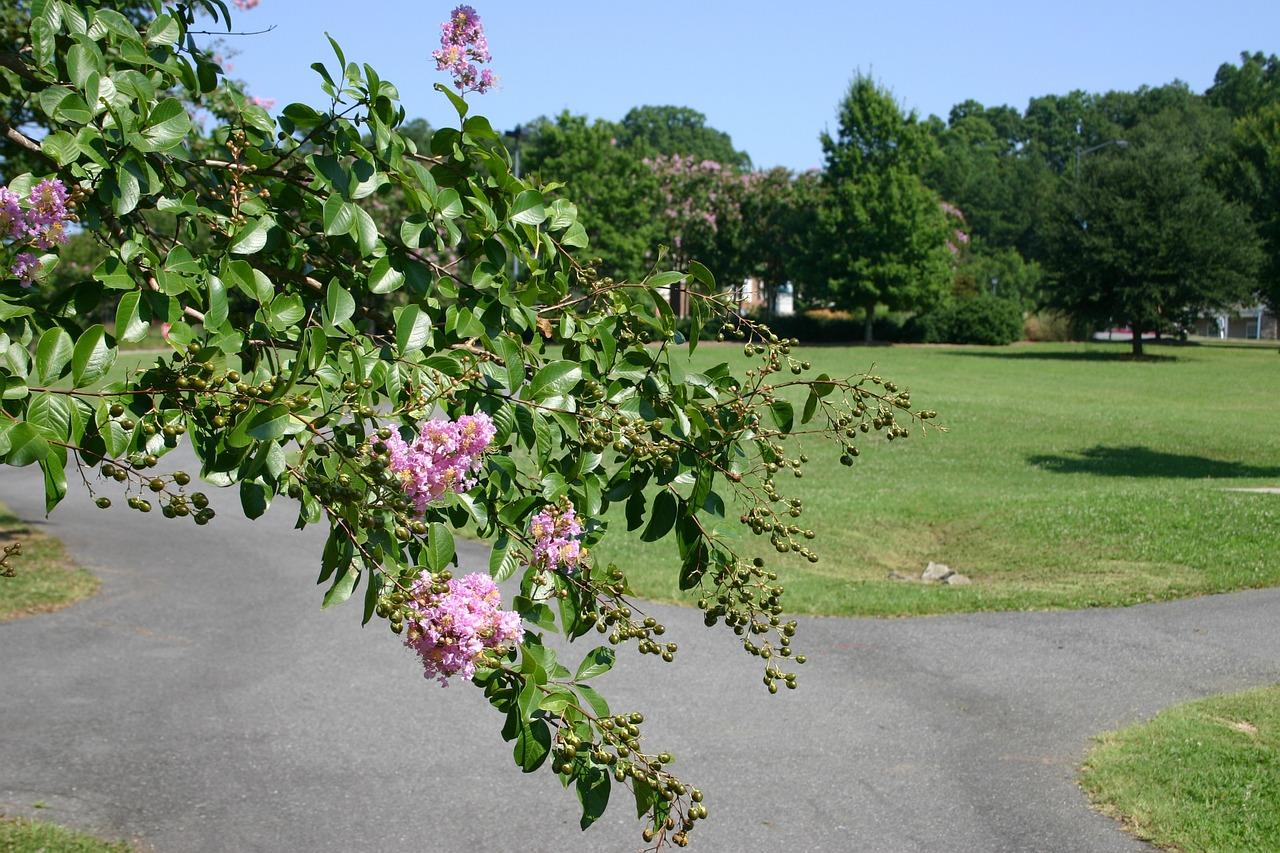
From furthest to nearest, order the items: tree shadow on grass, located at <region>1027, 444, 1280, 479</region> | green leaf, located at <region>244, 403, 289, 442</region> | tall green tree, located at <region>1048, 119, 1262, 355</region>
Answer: tall green tree, located at <region>1048, 119, 1262, 355</region> < tree shadow on grass, located at <region>1027, 444, 1280, 479</region> < green leaf, located at <region>244, 403, 289, 442</region>

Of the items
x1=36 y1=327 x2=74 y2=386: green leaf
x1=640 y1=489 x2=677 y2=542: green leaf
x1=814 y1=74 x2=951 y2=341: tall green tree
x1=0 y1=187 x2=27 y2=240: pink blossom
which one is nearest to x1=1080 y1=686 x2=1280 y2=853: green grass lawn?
x1=640 y1=489 x2=677 y2=542: green leaf

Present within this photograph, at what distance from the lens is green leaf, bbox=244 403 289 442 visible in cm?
216

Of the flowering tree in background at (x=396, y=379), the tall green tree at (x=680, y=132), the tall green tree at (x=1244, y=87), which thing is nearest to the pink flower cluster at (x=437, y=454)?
the flowering tree in background at (x=396, y=379)

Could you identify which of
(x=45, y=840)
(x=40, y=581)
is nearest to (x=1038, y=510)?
(x=40, y=581)

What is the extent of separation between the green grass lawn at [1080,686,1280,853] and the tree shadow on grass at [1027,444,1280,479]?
1239 centimetres

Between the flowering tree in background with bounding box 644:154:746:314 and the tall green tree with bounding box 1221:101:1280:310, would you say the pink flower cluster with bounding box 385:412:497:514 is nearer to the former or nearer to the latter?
the tall green tree with bounding box 1221:101:1280:310

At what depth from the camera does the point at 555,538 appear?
8.23ft

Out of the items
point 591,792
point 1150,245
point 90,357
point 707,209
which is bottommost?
point 591,792

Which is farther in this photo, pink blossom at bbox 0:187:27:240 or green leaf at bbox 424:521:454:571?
pink blossom at bbox 0:187:27:240

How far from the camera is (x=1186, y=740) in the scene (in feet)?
20.8

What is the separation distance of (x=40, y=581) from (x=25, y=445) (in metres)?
8.79

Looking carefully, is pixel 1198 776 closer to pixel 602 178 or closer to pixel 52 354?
pixel 52 354

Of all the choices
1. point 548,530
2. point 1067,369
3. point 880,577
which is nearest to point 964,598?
point 880,577

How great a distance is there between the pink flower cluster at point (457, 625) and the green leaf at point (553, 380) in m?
0.48
